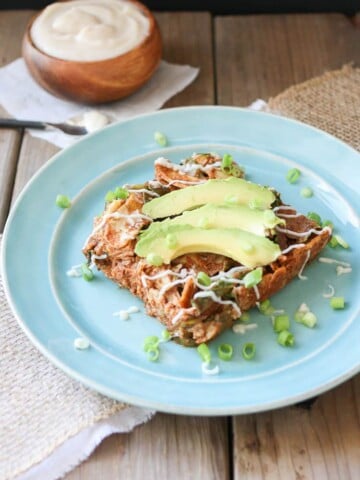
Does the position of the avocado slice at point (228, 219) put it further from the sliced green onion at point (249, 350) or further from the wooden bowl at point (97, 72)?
the wooden bowl at point (97, 72)

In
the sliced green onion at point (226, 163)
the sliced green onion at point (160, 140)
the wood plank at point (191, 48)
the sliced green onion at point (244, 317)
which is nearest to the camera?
the sliced green onion at point (244, 317)

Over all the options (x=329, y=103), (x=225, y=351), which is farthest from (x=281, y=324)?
(x=329, y=103)

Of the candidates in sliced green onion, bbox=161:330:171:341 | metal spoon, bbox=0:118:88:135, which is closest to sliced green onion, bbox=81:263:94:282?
sliced green onion, bbox=161:330:171:341

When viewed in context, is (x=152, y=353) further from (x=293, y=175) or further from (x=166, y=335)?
(x=293, y=175)

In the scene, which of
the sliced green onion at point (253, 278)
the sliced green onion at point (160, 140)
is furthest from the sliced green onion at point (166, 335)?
the sliced green onion at point (160, 140)

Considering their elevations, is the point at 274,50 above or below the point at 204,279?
below

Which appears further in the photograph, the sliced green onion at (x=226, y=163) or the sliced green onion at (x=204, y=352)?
the sliced green onion at (x=226, y=163)

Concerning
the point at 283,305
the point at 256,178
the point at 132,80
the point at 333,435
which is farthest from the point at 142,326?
the point at 132,80
